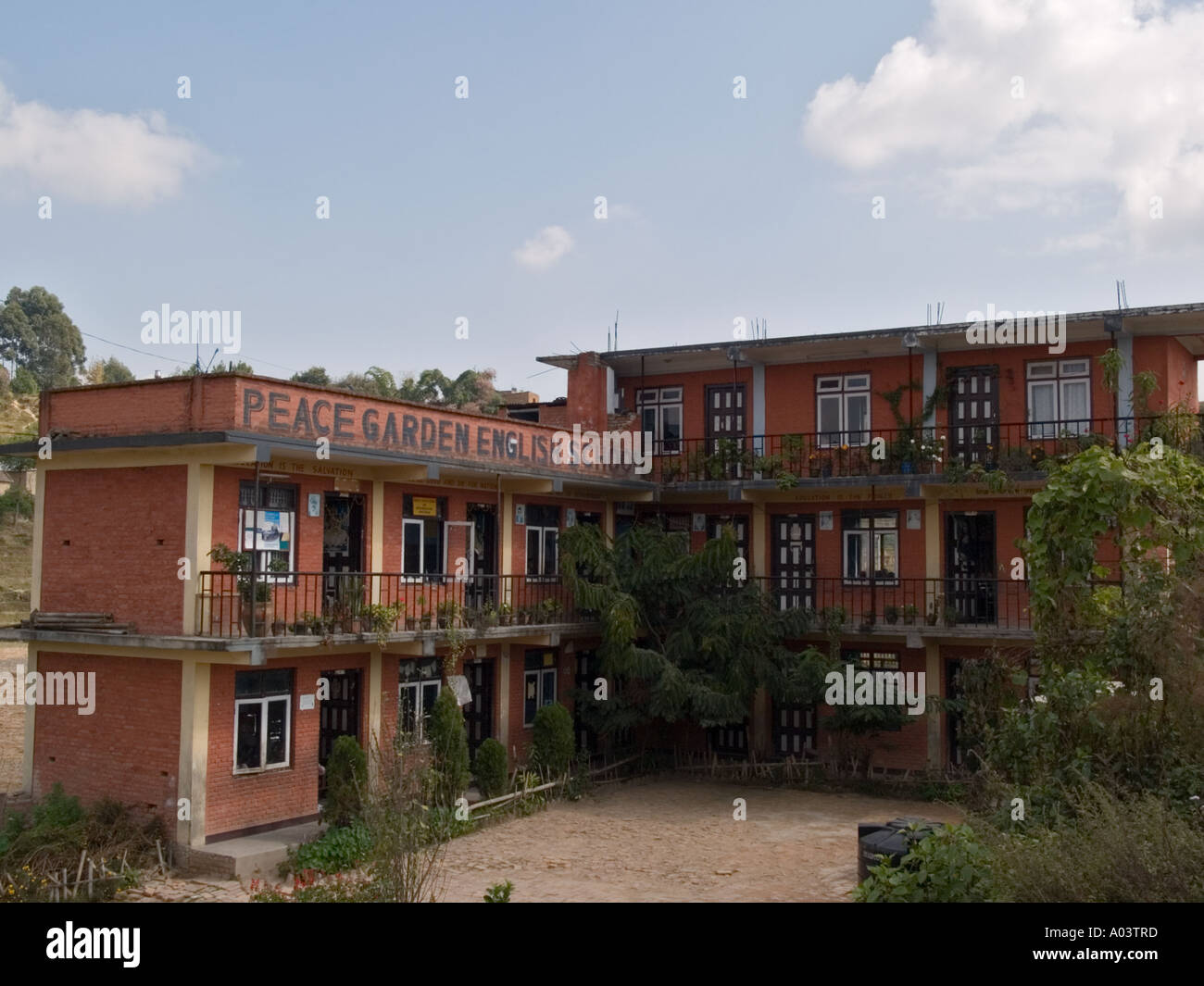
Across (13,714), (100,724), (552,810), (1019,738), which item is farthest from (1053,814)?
(13,714)

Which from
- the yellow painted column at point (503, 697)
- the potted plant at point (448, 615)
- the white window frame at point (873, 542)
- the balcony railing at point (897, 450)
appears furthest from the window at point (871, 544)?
the potted plant at point (448, 615)

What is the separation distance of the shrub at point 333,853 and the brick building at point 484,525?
140cm

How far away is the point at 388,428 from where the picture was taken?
1977 centimetres

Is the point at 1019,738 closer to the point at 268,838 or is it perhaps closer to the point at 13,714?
the point at 268,838

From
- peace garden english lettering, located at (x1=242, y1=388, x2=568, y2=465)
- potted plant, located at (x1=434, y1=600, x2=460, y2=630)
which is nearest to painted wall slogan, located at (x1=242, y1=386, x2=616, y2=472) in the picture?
peace garden english lettering, located at (x1=242, y1=388, x2=568, y2=465)

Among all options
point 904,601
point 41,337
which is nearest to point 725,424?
point 904,601

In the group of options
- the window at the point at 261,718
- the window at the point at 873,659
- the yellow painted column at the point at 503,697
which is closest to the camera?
the window at the point at 261,718

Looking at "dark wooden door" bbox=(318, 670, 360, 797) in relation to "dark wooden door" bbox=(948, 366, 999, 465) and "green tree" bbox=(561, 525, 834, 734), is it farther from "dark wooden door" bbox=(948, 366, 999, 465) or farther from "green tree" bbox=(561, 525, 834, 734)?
"dark wooden door" bbox=(948, 366, 999, 465)

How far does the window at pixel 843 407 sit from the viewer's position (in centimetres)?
Result: 2548

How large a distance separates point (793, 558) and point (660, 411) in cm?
483

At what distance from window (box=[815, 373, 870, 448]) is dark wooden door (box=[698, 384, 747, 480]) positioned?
1785 mm

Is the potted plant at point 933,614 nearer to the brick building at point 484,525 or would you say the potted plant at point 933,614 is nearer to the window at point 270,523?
the brick building at point 484,525

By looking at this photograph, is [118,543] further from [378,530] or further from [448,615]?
[448,615]

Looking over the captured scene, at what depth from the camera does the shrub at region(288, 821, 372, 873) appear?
53.9 feet
